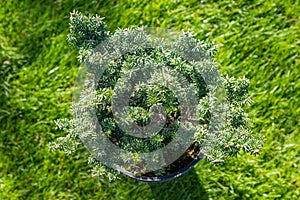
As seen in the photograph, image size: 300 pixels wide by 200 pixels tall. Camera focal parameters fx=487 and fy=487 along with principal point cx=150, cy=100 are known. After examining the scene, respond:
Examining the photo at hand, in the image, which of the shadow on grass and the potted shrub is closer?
the potted shrub

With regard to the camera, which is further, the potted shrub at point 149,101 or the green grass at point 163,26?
the green grass at point 163,26

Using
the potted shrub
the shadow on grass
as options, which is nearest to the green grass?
the shadow on grass

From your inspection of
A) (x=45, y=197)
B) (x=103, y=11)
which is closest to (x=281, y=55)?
(x=103, y=11)

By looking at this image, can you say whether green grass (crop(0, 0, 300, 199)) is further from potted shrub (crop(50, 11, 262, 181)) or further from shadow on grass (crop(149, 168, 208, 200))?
potted shrub (crop(50, 11, 262, 181))

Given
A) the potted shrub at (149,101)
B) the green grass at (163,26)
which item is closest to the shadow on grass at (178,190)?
the green grass at (163,26)

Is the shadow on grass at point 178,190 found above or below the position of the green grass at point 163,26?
below

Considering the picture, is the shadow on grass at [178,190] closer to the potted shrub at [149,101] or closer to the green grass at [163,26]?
the green grass at [163,26]
